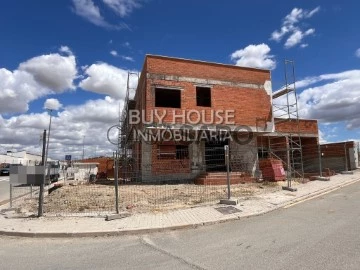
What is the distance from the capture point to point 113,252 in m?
6.44

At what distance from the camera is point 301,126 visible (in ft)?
90.4

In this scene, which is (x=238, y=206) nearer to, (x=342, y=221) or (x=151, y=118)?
(x=342, y=221)

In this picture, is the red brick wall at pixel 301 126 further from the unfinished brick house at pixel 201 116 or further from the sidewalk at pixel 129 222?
the sidewalk at pixel 129 222

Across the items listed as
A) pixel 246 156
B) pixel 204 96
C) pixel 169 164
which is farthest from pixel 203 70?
pixel 169 164

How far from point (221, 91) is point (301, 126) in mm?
9948

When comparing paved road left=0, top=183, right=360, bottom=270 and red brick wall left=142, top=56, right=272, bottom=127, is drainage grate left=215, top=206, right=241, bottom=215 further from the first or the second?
red brick wall left=142, top=56, right=272, bottom=127

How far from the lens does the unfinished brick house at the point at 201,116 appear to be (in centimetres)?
1925

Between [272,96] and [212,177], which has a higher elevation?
[272,96]

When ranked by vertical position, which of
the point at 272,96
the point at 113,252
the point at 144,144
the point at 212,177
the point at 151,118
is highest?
the point at 272,96

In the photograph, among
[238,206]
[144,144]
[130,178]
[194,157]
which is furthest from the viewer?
[194,157]

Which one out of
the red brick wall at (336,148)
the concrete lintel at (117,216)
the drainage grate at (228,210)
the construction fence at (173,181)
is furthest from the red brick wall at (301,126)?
the concrete lintel at (117,216)

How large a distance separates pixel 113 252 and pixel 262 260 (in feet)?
9.43

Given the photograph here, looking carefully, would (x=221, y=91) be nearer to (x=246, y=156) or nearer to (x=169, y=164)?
(x=246, y=156)

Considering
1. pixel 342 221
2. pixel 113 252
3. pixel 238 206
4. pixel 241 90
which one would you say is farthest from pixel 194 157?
pixel 113 252
